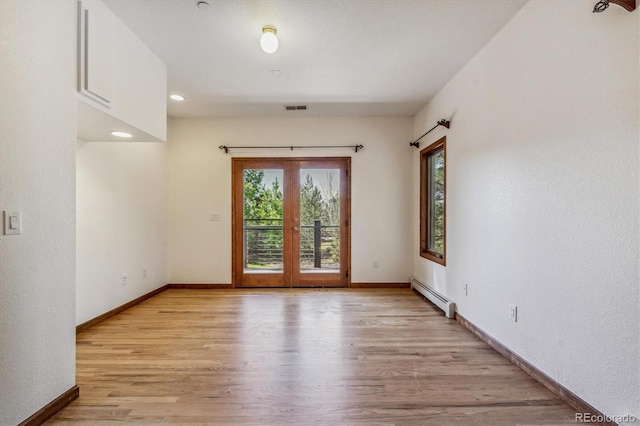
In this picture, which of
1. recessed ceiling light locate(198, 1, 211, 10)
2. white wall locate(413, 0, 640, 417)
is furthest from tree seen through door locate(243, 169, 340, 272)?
recessed ceiling light locate(198, 1, 211, 10)

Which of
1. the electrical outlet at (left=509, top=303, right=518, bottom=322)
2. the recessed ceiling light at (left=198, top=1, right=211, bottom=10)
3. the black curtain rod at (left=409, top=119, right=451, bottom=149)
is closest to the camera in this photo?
the recessed ceiling light at (left=198, top=1, right=211, bottom=10)

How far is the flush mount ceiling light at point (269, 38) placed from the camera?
7.55ft

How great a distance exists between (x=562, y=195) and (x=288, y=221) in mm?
3481

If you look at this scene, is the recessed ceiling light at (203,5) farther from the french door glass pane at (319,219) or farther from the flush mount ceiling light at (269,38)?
the french door glass pane at (319,219)

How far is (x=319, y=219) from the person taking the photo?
471 cm

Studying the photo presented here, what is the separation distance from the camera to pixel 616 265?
1.53 meters

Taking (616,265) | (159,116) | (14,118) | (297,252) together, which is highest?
(159,116)

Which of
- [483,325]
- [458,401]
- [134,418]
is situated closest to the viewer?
[134,418]

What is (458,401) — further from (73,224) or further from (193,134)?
(193,134)

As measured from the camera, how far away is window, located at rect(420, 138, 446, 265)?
3786 mm

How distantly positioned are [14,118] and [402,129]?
173 inches

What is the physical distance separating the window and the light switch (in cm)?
372

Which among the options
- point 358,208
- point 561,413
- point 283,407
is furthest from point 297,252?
point 561,413

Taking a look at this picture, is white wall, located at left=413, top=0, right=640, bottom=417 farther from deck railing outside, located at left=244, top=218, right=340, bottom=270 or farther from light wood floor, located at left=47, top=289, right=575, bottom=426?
deck railing outside, located at left=244, top=218, right=340, bottom=270
